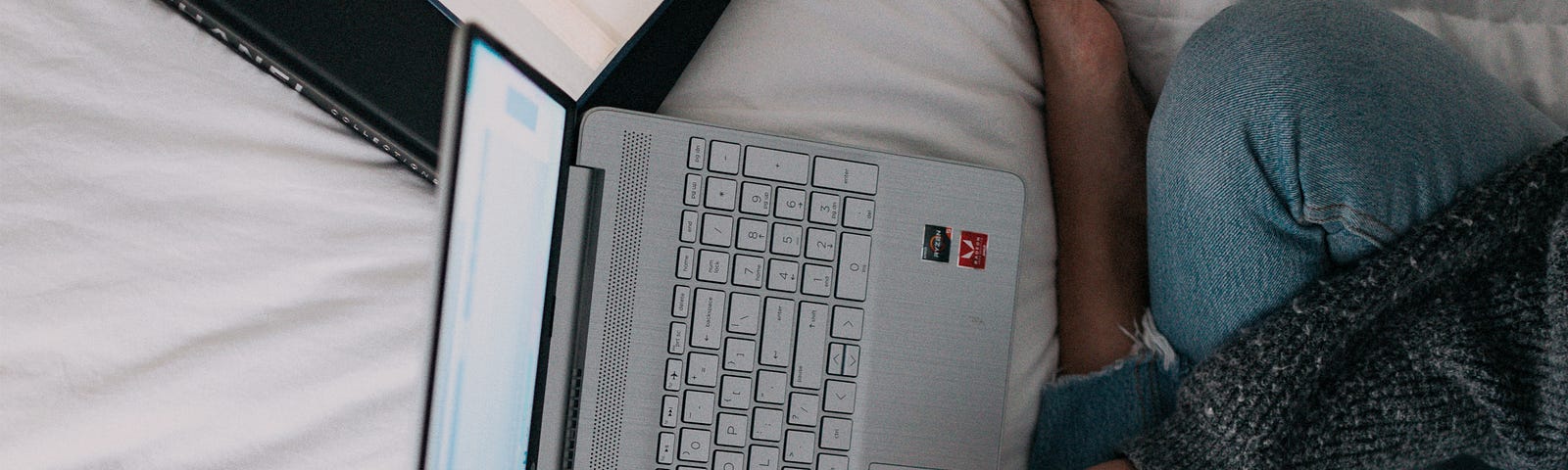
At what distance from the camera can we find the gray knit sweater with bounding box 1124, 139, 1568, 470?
611mm

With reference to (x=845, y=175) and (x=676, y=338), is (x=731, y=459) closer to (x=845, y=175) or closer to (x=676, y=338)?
(x=676, y=338)

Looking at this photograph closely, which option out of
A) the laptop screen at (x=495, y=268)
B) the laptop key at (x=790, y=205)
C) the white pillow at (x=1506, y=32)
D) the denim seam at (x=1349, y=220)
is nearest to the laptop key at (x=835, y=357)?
the laptop key at (x=790, y=205)

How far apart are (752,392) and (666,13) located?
31 cm

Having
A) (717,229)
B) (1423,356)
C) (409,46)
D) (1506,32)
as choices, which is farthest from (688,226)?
(1506,32)

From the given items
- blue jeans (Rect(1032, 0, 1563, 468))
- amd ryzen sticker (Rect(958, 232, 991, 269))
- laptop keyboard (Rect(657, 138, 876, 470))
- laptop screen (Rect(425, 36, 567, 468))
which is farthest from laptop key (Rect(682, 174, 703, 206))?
blue jeans (Rect(1032, 0, 1563, 468))

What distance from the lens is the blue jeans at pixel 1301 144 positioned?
1.99ft

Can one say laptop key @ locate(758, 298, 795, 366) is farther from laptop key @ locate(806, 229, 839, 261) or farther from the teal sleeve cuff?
the teal sleeve cuff

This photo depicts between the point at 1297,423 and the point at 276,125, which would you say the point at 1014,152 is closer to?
the point at 1297,423

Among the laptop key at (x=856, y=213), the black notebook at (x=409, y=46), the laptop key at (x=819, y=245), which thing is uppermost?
the black notebook at (x=409, y=46)

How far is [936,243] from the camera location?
2.25ft

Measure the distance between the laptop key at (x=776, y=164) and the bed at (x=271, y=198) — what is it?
4.2 inches

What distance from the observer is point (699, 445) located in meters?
0.67

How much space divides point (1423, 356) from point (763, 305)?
48 cm

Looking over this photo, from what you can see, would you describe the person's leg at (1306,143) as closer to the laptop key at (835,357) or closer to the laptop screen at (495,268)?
the laptop key at (835,357)
